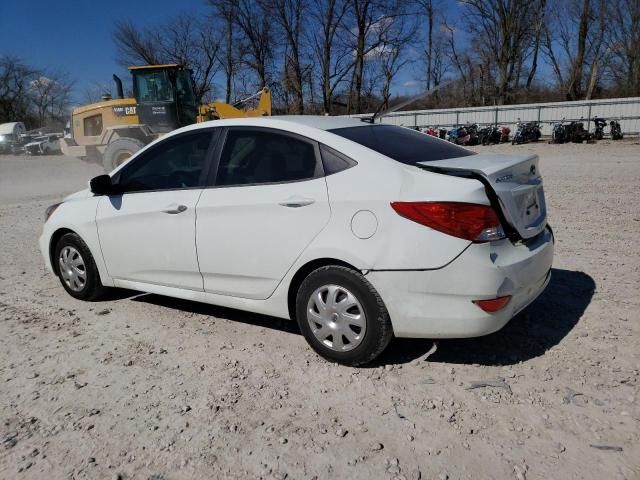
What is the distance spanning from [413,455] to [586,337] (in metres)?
1.86

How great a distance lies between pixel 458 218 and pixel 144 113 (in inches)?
539

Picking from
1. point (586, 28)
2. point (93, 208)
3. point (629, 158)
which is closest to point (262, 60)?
point (586, 28)

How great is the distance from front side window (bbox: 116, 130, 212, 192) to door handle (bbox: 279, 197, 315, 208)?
838mm

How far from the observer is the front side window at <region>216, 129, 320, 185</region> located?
10.9 feet

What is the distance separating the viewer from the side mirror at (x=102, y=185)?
417cm

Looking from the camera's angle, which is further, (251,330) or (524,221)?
(251,330)

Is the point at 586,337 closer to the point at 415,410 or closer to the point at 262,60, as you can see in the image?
the point at 415,410

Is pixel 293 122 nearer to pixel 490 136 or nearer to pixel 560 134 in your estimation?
pixel 560 134

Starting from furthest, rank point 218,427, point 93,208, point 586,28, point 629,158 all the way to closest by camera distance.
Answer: point 586,28, point 629,158, point 93,208, point 218,427

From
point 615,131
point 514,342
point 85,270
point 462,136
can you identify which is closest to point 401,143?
point 514,342

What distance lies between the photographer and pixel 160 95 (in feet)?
47.6

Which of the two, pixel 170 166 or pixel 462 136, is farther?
pixel 462 136

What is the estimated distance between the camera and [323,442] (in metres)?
2.54

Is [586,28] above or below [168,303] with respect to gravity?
above
